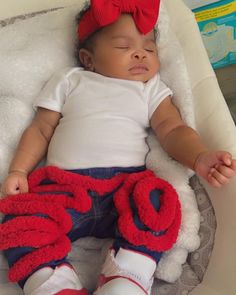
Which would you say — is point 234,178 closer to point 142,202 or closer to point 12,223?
point 142,202

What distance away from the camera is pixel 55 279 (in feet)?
2.94

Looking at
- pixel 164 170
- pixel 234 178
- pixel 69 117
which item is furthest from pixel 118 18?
→ pixel 234 178

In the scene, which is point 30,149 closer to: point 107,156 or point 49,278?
point 107,156

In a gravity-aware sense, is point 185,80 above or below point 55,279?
above

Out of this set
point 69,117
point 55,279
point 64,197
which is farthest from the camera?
point 69,117

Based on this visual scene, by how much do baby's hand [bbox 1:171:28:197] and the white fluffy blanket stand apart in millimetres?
80

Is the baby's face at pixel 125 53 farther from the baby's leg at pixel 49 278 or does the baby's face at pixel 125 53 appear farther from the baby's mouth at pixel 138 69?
the baby's leg at pixel 49 278

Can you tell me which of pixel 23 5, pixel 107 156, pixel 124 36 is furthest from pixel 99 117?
pixel 23 5

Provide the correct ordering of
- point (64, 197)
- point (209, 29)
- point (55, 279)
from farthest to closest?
1. point (209, 29)
2. point (64, 197)
3. point (55, 279)

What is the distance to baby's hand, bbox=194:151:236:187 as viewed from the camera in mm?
920

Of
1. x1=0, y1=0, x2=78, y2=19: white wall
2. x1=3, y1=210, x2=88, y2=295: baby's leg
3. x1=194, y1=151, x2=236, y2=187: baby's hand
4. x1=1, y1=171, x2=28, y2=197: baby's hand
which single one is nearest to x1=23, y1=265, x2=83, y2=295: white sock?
x1=3, y1=210, x2=88, y2=295: baby's leg

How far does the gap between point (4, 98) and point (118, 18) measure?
337 millimetres

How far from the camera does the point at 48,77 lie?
1.31 m

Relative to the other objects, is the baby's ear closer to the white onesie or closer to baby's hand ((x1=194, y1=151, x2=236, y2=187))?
the white onesie
